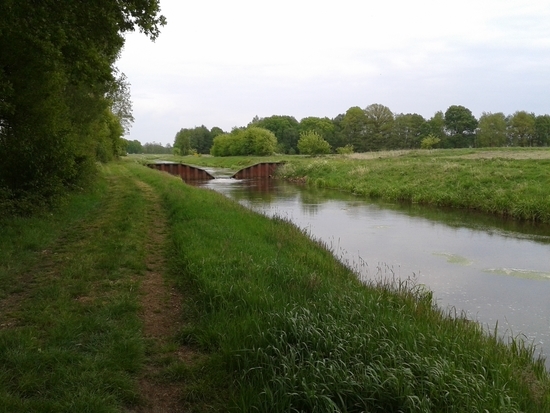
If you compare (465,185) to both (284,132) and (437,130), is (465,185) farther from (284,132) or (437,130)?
(284,132)

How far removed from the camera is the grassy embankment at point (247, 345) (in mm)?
3594

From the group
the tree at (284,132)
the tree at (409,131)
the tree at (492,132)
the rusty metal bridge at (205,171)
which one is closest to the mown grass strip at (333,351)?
the rusty metal bridge at (205,171)

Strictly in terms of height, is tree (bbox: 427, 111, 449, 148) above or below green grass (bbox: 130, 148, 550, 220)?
above

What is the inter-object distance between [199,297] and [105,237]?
15.1 feet

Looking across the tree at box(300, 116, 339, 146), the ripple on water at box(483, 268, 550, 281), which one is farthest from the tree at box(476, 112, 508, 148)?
the ripple on water at box(483, 268, 550, 281)

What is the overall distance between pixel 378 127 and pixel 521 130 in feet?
92.5

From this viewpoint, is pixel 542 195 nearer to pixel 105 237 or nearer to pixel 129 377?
pixel 105 237

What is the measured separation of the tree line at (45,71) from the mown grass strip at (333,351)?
5.58 m

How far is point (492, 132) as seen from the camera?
8438 cm

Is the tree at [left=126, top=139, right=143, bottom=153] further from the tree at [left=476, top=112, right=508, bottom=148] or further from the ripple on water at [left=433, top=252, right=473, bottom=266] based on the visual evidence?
the ripple on water at [left=433, top=252, right=473, bottom=266]

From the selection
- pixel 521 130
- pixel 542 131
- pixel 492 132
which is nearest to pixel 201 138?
pixel 492 132

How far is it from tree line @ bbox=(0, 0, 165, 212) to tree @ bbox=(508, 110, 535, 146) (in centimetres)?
9085

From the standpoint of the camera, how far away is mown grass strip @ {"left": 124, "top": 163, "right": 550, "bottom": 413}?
3559mm

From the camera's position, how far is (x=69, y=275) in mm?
6852
